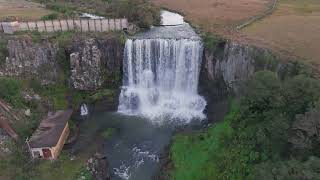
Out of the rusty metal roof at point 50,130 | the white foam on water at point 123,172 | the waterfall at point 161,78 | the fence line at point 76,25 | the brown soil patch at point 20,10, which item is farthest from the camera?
the brown soil patch at point 20,10

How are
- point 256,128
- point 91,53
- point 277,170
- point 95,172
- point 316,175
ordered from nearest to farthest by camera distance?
1. point 316,175
2. point 277,170
3. point 256,128
4. point 95,172
5. point 91,53

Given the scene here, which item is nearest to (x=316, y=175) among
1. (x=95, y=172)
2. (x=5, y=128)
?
(x=95, y=172)

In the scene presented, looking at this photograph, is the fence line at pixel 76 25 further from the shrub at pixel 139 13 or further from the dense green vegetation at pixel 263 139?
the dense green vegetation at pixel 263 139

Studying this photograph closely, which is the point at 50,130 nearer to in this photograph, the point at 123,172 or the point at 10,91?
the point at 10,91

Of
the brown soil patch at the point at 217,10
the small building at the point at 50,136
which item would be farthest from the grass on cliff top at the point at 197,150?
the brown soil patch at the point at 217,10

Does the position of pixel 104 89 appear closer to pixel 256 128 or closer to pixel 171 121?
pixel 171 121

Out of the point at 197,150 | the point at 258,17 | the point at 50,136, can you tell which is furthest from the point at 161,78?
the point at 258,17
